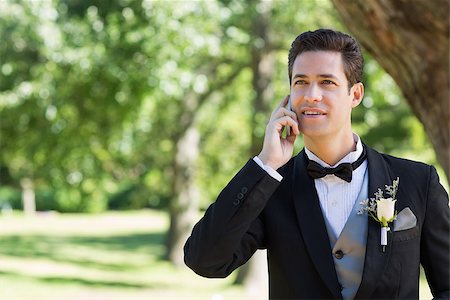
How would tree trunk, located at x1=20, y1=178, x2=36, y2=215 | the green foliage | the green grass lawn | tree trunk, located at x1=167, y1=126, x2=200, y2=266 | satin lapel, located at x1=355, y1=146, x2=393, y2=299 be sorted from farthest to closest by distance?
tree trunk, located at x1=20, y1=178, x2=36, y2=215 < tree trunk, located at x1=167, y1=126, x2=200, y2=266 < the green grass lawn < the green foliage < satin lapel, located at x1=355, y1=146, x2=393, y2=299

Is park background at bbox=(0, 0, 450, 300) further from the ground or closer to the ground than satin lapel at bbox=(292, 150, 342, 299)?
further from the ground

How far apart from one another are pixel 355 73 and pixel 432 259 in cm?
59

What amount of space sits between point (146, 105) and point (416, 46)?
9.14 m

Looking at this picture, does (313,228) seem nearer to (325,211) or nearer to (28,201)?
(325,211)

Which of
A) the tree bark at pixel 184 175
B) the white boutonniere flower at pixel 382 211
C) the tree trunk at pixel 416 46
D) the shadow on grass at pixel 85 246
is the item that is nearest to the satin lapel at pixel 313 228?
the white boutonniere flower at pixel 382 211

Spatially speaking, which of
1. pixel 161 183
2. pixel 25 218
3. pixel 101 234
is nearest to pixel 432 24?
pixel 161 183

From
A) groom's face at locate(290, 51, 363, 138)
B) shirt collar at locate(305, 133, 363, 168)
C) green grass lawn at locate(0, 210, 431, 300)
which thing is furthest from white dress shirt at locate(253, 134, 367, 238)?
green grass lawn at locate(0, 210, 431, 300)

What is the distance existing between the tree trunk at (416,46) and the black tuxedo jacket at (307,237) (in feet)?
5.49

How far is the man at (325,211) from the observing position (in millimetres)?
2320

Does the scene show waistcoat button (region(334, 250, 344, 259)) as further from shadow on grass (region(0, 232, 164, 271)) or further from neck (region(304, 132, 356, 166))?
shadow on grass (region(0, 232, 164, 271))

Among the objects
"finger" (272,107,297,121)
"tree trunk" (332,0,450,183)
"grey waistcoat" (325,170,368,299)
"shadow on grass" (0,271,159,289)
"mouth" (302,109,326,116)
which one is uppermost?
"shadow on grass" (0,271,159,289)

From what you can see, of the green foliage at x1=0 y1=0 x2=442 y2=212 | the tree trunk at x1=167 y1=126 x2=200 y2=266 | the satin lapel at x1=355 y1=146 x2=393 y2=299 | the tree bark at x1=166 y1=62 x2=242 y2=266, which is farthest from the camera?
the tree trunk at x1=167 y1=126 x2=200 y2=266

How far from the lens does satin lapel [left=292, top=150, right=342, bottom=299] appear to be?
2.33m

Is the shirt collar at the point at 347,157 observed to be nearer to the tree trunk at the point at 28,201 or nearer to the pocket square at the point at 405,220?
the pocket square at the point at 405,220
